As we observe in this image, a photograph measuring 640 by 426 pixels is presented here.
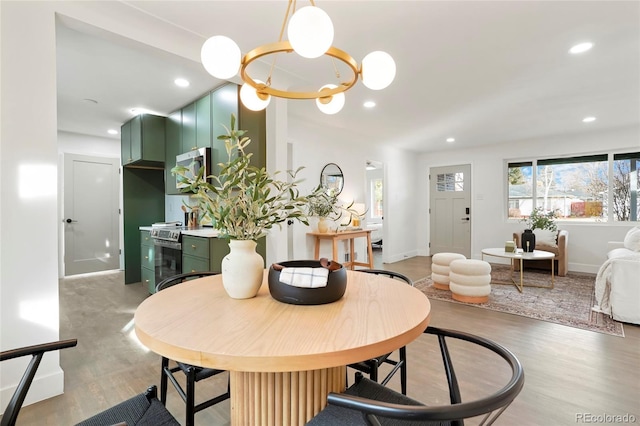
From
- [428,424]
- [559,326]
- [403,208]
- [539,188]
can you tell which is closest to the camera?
[428,424]

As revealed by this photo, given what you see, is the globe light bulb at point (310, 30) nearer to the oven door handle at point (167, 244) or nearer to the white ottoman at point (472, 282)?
the oven door handle at point (167, 244)

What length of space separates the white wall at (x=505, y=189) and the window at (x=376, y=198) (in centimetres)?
212

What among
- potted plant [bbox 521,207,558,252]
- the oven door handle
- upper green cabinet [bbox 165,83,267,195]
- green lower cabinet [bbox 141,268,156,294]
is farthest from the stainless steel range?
potted plant [bbox 521,207,558,252]

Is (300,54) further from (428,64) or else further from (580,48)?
(580,48)

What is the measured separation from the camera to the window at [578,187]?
5137 millimetres

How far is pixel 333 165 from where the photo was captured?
16.5ft

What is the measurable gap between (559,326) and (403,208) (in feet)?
13.3

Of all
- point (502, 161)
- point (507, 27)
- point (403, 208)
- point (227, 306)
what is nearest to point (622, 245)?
point (502, 161)

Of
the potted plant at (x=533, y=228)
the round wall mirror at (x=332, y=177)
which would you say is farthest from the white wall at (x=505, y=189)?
the round wall mirror at (x=332, y=177)

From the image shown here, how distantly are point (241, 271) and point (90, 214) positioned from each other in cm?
563

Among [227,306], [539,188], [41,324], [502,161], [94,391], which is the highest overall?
[502,161]

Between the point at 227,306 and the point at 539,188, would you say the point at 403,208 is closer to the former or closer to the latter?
the point at 539,188

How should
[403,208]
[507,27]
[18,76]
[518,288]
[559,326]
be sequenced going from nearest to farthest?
[18,76], [507,27], [559,326], [518,288], [403,208]

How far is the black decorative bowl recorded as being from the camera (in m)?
1.09
